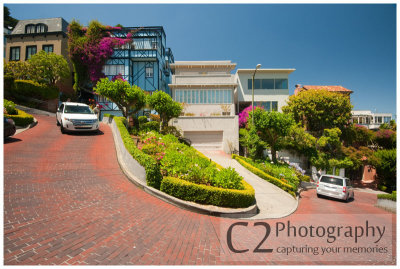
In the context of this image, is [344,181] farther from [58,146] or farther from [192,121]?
[58,146]

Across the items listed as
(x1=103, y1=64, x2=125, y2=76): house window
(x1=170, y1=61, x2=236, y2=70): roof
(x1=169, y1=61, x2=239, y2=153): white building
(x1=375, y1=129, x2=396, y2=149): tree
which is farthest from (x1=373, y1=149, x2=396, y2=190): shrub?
(x1=103, y1=64, x2=125, y2=76): house window

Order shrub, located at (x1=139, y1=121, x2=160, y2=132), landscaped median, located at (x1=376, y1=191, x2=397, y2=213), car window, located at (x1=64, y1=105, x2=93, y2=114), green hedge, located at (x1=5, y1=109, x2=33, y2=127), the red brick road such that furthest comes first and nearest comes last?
shrub, located at (x1=139, y1=121, x2=160, y2=132), car window, located at (x1=64, y1=105, x2=93, y2=114), green hedge, located at (x1=5, y1=109, x2=33, y2=127), landscaped median, located at (x1=376, y1=191, x2=397, y2=213), the red brick road

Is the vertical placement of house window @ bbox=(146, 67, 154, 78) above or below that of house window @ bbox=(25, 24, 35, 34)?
below

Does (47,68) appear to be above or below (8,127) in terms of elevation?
above

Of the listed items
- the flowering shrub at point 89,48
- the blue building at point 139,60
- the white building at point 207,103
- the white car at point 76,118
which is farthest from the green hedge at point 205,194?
the flowering shrub at point 89,48

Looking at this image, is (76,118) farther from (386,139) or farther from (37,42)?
(386,139)

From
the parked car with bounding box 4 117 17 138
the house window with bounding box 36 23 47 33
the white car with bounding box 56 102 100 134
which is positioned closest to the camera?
the parked car with bounding box 4 117 17 138

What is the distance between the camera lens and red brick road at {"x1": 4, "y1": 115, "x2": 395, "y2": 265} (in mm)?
3398

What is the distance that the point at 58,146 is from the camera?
10.1 m

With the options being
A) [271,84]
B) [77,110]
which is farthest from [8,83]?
[271,84]

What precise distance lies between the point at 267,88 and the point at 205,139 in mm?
12842

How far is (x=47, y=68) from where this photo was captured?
23516 millimetres

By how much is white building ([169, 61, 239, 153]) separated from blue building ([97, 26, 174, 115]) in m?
4.47

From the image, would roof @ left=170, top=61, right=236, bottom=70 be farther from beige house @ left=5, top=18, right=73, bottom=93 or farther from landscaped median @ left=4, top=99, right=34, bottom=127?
landscaped median @ left=4, top=99, right=34, bottom=127
